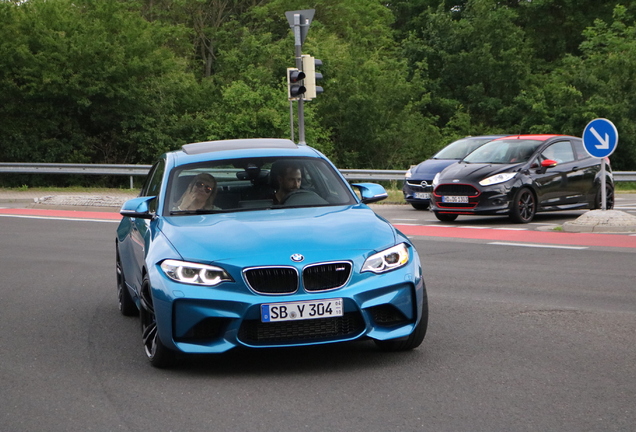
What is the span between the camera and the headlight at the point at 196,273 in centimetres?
621

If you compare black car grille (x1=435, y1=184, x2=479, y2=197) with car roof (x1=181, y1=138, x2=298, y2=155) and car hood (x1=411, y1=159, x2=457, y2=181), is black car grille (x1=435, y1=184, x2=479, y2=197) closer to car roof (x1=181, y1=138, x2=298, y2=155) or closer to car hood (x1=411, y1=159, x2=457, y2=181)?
car hood (x1=411, y1=159, x2=457, y2=181)

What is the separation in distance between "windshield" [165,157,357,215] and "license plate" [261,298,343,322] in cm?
145

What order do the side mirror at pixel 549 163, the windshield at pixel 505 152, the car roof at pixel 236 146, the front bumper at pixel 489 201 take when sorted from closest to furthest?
the car roof at pixel 236 146 < the front bumper at pixel 489 201 < the side mirror at pixel 549 163 < the windshield at pixel 505 152

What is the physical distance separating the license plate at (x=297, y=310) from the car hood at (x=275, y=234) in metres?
0.27

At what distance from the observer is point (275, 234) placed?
21.4ft

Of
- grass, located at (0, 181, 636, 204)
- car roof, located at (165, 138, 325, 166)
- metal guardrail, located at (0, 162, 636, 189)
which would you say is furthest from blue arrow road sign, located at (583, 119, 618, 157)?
metal guardrail, located at (0, 162, 636, 189)

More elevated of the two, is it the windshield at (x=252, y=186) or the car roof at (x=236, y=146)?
the car roof at (x=236, y=146)

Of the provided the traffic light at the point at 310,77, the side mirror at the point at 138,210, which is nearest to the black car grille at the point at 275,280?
the side mirror at the point at 138,210

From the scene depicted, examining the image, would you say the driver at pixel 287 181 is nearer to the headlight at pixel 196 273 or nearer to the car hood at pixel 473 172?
the headlight at pixel 196 273

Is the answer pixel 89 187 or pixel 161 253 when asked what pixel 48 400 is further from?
pixel 89 187

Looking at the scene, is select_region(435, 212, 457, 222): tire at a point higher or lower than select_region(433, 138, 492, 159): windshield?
lower

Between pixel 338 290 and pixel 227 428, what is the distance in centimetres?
136

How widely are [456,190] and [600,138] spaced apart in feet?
9.72

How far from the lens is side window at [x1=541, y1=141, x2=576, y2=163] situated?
61.5 feet
